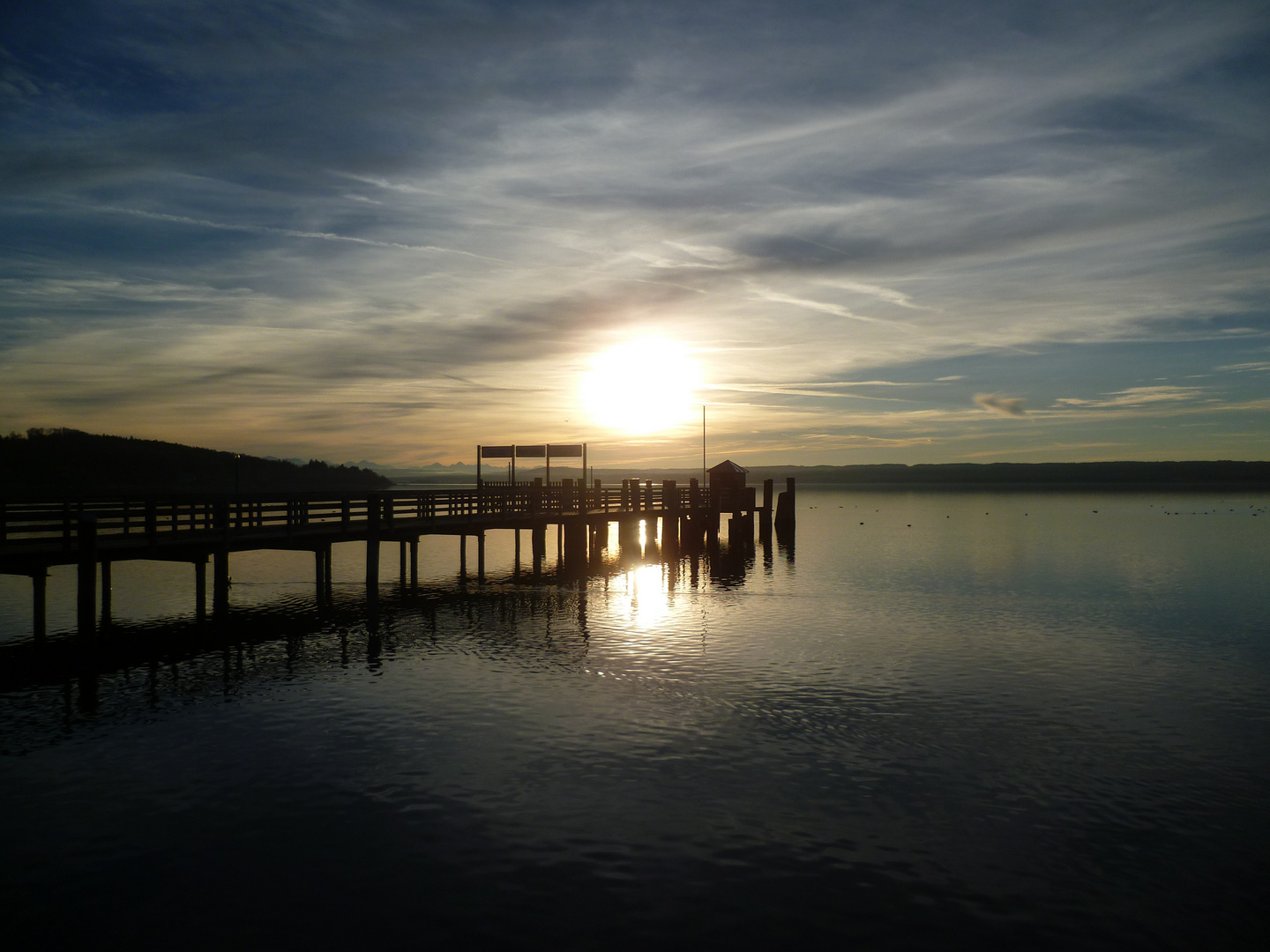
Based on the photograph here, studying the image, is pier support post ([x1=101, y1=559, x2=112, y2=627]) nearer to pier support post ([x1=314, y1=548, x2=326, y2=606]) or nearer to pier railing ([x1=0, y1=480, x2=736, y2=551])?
pier railing ([x1=0, y1=480, x2=736, y2=551])

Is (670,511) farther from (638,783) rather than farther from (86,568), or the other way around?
(638,783)

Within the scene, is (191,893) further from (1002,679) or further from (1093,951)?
(1002,679)

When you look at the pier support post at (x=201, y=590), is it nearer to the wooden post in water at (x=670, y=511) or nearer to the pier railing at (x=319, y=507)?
the pier railing at (x=319, y=507)

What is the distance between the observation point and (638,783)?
11.5 metres

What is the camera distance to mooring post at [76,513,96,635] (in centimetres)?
1964

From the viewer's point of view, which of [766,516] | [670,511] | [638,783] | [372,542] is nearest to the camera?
[638,783]

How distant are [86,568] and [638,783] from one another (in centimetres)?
1506

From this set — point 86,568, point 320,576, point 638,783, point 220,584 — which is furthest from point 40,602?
point 638,783

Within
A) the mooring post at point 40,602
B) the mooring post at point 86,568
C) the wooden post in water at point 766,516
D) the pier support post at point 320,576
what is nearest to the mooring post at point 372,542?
the pier support post at point 320,576

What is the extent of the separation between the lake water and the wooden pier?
1831mm

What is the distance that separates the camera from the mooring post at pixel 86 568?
19641 millimetres

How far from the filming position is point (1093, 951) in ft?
24.6

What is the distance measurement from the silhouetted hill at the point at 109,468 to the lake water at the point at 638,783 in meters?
103

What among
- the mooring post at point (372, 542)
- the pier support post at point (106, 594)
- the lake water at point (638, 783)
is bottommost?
the lake water at point (638, 783)
